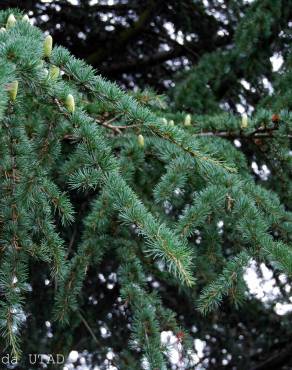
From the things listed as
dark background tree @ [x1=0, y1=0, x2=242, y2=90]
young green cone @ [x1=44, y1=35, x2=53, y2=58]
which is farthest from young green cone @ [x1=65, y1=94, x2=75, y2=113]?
dark background tree @ [x1=0, y1=0, x2=242, y2=90]

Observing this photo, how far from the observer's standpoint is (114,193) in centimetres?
149

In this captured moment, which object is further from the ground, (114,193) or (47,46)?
(47,46)

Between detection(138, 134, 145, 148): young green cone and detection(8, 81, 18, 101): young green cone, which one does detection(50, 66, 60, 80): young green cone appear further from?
detection(138, 134, 145, 148): young green cone

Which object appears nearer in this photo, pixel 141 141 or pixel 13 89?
pixel 13 89

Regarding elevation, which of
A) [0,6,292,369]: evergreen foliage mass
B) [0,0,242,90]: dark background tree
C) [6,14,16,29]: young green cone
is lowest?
[0,6,292,369]: evergreen foliage mass

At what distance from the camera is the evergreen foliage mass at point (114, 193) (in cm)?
147

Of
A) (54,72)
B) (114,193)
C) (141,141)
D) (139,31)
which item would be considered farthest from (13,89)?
(139,31)

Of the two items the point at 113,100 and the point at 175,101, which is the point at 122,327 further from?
the point at 113,100

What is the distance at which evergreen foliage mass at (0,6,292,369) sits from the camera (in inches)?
57.7

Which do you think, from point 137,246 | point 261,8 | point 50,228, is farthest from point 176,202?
point 261,8

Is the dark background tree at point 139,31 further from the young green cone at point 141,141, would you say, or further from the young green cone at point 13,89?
the young green cone at point 13,89

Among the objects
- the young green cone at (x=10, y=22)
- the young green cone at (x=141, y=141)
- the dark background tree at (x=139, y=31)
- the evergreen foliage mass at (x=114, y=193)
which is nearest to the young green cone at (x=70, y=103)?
the evergreen foliage mass at (x=114, y=193)

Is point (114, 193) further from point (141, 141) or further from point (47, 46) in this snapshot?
point (141, 141)

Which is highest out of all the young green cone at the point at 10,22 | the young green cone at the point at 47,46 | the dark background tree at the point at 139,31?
the dark background tree at the point at 139,31
